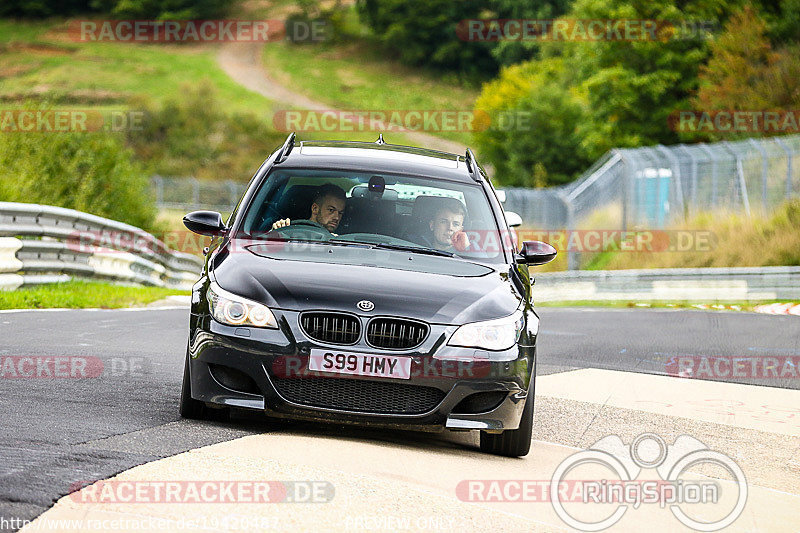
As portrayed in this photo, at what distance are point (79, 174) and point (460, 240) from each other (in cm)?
2055

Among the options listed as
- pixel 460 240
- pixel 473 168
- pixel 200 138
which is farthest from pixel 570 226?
pixel 200 138

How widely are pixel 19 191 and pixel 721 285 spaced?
43.2 feet

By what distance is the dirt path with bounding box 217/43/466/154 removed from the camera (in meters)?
95.6

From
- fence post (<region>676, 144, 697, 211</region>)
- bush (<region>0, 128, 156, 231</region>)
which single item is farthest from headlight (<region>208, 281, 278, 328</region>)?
fence post (<region>676, 144, 697, 211</region>)

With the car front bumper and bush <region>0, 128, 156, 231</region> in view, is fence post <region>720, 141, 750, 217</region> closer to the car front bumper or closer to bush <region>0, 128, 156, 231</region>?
bush <region>0, 128, 156, 231</region>

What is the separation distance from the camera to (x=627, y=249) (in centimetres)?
3288

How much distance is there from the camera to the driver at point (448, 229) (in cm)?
788

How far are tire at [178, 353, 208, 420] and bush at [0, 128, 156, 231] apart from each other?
15484 millimetres

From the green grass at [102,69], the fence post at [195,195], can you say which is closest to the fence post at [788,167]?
the fence post at [195,195]

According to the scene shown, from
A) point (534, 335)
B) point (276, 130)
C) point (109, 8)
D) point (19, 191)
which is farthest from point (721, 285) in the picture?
point (109, 8)

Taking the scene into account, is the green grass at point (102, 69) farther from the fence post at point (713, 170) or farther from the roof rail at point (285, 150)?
the roof rail at point (285, 150)

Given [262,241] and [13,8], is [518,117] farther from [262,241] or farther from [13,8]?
[13,8]

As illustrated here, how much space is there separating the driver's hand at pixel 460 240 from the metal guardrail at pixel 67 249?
8.65 metres

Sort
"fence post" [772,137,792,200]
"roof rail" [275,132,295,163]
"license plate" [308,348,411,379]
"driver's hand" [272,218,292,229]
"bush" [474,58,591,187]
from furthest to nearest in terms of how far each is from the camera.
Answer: "bush" [474,58,591,187] → "fence post" [772,137,792,200] → "roof rail" [275,132,295,163] → "driver's hand" [272,218,292,229] → "license plate" [308,348,411,379]
